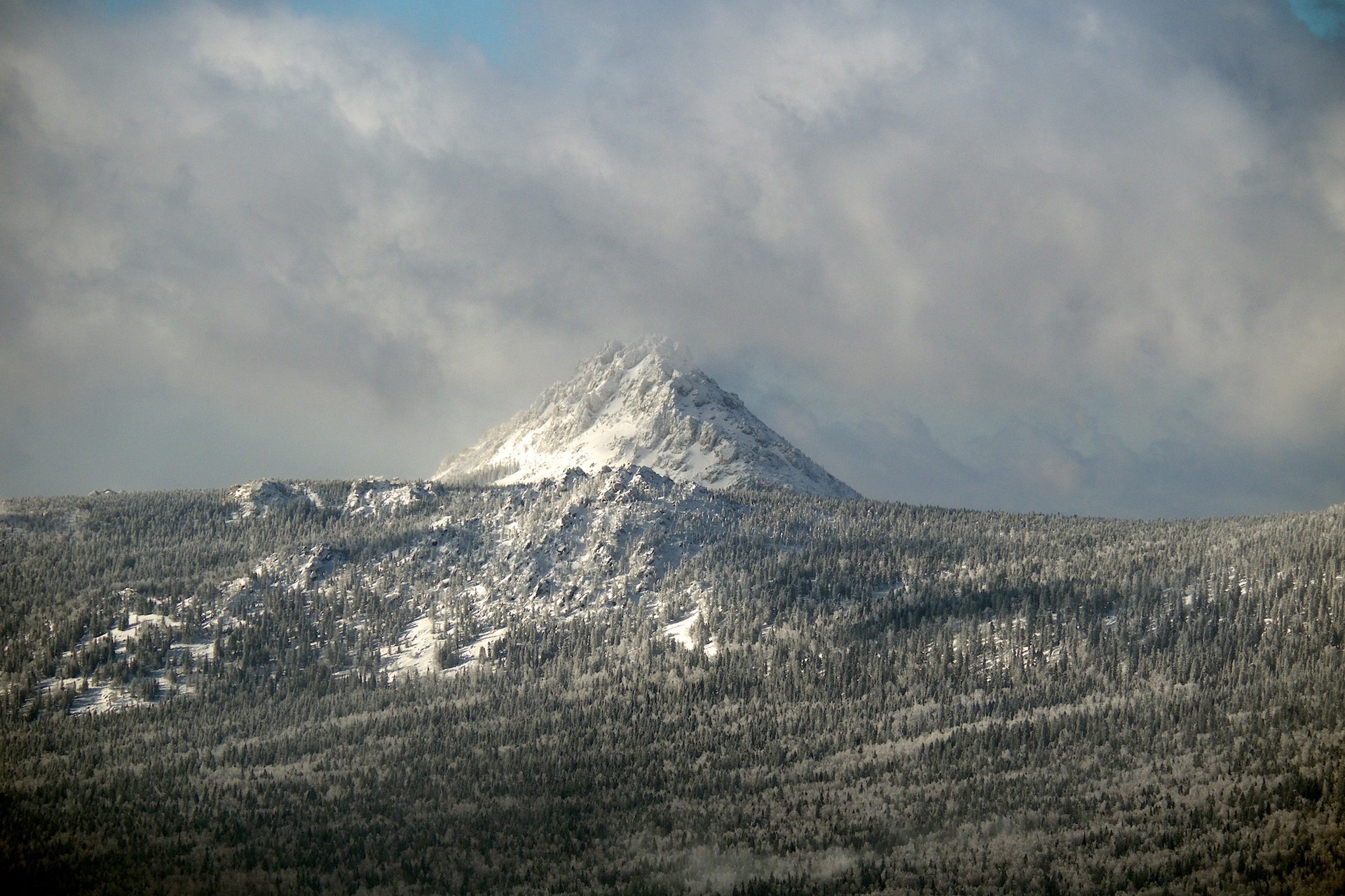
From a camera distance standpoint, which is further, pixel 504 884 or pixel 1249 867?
pixel 504 884

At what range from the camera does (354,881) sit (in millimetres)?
197000

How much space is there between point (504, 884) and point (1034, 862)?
3219 inches

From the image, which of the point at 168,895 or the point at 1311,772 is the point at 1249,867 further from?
the point at 168,895

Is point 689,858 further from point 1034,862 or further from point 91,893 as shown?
point 91,893

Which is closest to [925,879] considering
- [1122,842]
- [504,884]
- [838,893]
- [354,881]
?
[838,893]

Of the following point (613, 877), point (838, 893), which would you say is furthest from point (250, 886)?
point (838, 893)

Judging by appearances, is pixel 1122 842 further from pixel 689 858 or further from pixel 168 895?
pixel 168 895

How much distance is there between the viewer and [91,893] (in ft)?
632

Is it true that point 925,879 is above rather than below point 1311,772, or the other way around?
below

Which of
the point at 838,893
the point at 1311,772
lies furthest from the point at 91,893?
the point at 1311,772

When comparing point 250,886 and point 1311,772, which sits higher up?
point 1311,772

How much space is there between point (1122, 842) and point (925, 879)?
105 feet

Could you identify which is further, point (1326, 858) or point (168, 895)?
point (168, 895)

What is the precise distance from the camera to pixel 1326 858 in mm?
179375
